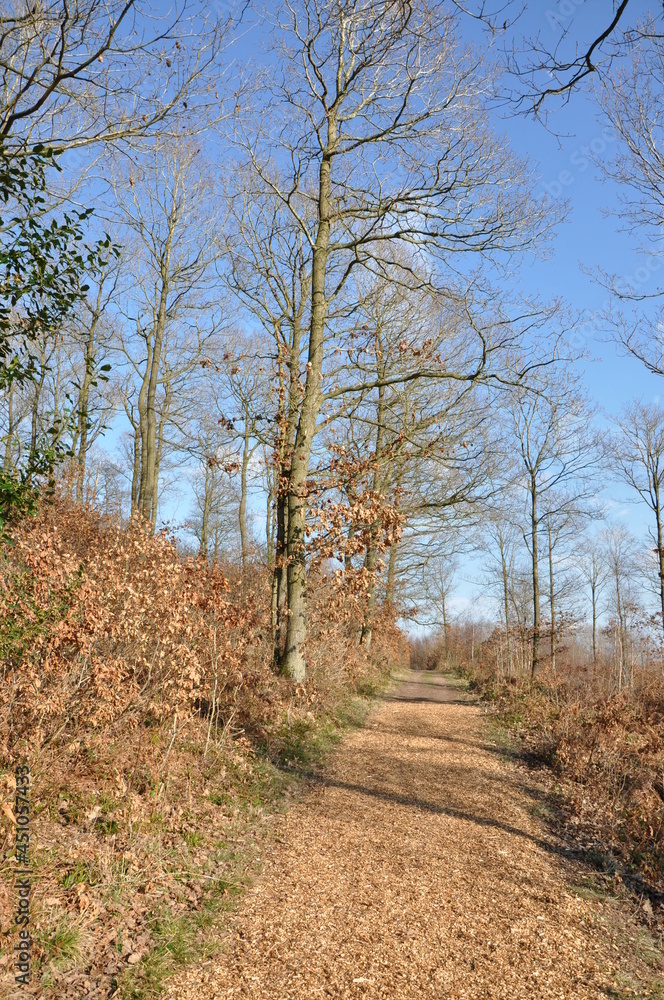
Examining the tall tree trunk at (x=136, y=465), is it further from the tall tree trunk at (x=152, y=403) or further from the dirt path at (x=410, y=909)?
the dirt path at (x=410, y=909)

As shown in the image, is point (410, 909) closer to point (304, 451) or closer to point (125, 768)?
point (125, 768)

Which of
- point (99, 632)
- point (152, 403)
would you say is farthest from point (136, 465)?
point (99, 632)

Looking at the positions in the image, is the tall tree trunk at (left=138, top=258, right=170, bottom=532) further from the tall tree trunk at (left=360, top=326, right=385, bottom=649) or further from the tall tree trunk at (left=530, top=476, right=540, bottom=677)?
the tall tree trunk at (left=530, top=476, right=540, bottom=677)

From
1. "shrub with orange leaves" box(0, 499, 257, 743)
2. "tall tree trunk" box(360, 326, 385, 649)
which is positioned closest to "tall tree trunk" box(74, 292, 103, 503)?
"shrub with orange leaves" box(0, 499, 257, 743)

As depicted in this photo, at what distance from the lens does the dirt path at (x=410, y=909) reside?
380 cm

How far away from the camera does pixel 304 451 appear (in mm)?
11094

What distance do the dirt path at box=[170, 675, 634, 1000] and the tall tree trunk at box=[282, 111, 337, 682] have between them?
3.25 meters

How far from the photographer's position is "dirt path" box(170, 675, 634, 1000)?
3.80 meters

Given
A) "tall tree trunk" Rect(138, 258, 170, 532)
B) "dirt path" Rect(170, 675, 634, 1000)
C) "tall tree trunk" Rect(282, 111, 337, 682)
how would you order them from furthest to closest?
"tall tree trunk" Rect(138, 258, 170, 532)
"tall tree trunk" Rect(282, 111, 337, 682)
"dirt path" Rect(170, 675, 634, 1000)

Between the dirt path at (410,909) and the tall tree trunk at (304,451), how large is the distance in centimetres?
325

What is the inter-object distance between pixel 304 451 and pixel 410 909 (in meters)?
7.70

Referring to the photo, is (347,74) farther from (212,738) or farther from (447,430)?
(212,738)

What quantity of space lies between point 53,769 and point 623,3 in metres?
7.15

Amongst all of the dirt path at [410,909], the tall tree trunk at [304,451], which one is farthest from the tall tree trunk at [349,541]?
the dirt path at [410,909]
